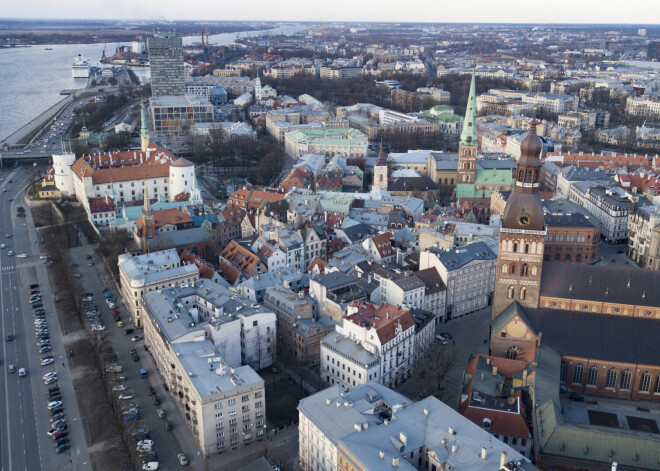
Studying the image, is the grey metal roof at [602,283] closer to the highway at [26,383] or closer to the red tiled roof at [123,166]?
the highway at [26,383]

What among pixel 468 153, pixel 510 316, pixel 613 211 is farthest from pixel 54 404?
pixel 468 153

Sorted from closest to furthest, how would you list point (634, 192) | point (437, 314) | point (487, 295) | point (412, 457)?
1. point (412, 457)
2. point (437, 314)
3. point (487, 295)
4. point (634, 192)

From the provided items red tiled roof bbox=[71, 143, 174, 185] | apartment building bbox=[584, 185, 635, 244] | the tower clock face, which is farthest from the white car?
apartment building bbox=[584, 185, 635, 244]

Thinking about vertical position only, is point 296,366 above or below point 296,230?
below

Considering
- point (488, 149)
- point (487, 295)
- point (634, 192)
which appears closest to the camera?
point (487, 295)

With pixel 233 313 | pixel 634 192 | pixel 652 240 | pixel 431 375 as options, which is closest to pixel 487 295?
pixel 431 375

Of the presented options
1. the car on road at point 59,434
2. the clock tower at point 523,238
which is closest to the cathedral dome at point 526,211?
the clock tower at point 523,238

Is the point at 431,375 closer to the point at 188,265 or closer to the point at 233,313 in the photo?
the point at 233,313
